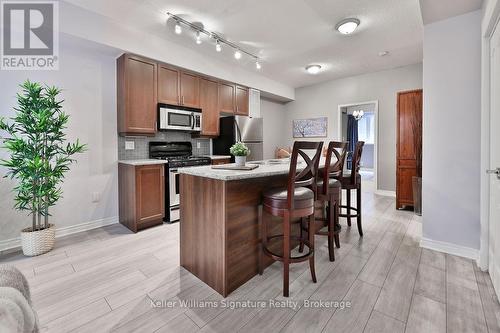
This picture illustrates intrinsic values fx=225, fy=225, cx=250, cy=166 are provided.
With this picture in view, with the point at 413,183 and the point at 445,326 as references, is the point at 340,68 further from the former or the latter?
the point at 445,326

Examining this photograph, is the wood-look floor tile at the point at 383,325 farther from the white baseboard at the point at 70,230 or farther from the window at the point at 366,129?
the window at the point at 366,129

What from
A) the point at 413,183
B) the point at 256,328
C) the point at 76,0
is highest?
the point at 76,0

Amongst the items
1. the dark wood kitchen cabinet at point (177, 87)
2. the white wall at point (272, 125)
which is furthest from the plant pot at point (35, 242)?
the white wall at point (272, 125)

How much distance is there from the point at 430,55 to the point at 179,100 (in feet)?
11.0

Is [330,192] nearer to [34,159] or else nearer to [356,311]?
[356,311]

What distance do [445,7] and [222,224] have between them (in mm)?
2843

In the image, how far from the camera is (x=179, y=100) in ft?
12.2

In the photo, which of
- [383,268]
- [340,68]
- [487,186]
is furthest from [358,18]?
[383,268]

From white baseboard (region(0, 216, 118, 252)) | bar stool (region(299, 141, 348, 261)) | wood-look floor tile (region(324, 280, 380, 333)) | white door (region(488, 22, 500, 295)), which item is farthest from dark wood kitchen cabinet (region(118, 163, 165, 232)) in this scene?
white door (region(488, 22, 500, 295))

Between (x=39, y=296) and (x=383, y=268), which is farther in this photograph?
(x=383, y=268)

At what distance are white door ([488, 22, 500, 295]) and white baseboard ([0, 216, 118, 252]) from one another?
4.25 metres

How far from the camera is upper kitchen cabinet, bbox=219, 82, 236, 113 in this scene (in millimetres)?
4473

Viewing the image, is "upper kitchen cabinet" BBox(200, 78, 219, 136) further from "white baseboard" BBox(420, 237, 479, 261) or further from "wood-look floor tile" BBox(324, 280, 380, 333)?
"white baseboard" BBox(420, 237, 479, 261)

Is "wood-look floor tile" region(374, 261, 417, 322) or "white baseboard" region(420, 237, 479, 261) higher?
"white baseboard" region(420, 237, 479, 261)
